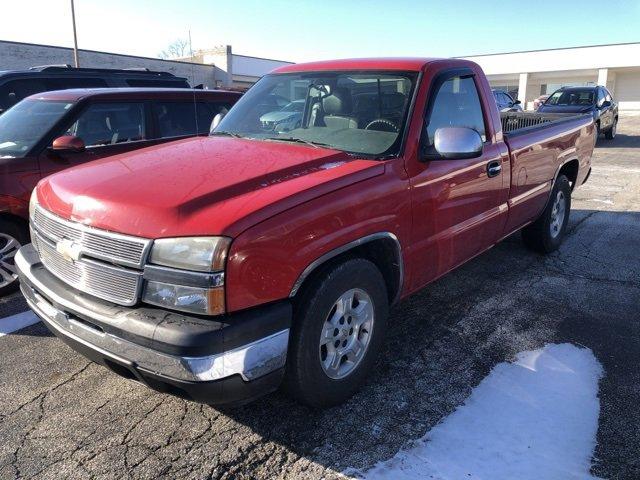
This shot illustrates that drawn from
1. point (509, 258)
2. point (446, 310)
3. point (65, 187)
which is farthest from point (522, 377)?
point (65, 187)

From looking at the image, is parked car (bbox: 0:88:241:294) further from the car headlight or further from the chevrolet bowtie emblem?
the car headlight

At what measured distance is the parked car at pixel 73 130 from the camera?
463 cm

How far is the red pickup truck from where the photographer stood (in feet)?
7.58

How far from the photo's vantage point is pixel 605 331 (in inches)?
156

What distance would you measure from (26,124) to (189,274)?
403 cm

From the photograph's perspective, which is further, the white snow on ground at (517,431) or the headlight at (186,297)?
the white snow on ground at (517,431)

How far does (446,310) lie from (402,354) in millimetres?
877

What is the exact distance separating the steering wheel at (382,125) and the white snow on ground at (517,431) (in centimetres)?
169

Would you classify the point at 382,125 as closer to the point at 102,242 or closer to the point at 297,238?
the point at 297,238

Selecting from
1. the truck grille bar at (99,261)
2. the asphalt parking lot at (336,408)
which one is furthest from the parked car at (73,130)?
the truck grille bar at (99,261)

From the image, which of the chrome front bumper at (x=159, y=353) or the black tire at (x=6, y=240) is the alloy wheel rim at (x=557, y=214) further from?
the black tire at (x=6, y=240)

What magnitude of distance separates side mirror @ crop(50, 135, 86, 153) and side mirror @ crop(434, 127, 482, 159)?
3.47 meters

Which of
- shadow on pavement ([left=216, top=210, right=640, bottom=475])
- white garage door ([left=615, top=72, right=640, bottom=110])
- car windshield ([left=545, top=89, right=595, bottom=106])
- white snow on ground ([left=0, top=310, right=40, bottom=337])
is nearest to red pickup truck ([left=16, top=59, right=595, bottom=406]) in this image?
shadow on pavement ([left=216, top=210, right=640, bottom=475])

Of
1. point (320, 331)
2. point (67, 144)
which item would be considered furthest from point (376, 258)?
point (67, 144)
